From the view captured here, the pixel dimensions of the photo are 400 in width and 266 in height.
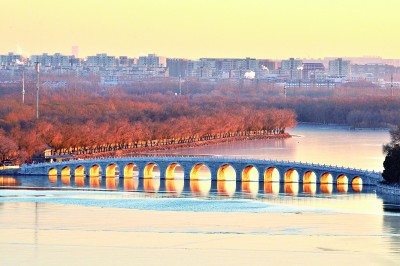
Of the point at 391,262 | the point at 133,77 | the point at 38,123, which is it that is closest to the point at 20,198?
the point at 391,262

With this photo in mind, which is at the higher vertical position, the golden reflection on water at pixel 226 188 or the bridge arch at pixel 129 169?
the bridge arch at pixel 129 169

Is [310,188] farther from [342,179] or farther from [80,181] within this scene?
[80,181]

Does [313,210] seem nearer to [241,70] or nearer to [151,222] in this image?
[151,222]

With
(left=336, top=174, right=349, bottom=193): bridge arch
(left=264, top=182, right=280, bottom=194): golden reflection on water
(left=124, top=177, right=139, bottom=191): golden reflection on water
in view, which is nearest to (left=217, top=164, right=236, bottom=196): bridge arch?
(left=264, top=182, right=280, bottom=194): golden reflection on water

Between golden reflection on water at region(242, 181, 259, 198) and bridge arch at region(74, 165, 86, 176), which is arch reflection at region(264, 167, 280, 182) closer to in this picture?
golden reflection on water at region(242, 181, 259, 198)

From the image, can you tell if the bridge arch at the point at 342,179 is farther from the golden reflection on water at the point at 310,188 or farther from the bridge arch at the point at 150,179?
the bridge arch at the point at 150,179

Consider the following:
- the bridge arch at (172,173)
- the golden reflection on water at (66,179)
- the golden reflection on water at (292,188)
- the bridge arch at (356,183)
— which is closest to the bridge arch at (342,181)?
the bridge arch at (356,183)

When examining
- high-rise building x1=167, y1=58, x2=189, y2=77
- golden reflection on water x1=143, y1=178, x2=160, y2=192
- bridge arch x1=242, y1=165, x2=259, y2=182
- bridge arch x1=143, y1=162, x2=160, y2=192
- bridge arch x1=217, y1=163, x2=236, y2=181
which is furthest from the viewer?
high-rise building x1=167, y1=58, x2=189, y2=77
